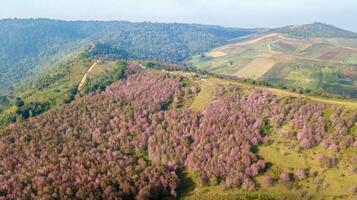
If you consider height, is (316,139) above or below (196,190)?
above

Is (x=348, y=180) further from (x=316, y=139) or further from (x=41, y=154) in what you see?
(x=41, y=154)

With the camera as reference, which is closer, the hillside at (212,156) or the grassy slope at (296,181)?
the grassy slope at (296,181)

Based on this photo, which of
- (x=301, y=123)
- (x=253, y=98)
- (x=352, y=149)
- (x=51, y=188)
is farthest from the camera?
(x=253, y=98)

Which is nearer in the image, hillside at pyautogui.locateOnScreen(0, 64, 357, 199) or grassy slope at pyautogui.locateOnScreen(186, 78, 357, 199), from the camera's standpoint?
grassy slope at pyautogui.locateOnScreen(186, 78, 357, 199)

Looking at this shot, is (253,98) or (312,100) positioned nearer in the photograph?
(312,100)

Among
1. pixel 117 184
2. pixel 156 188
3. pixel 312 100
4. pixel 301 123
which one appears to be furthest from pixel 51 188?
pixel 312 100

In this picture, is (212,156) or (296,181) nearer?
(296,181)

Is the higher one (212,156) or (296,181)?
(212,156)

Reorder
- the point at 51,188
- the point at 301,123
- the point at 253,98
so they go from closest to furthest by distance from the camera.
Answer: the point at 51,188
the point at 301,123
the point at 253,98
